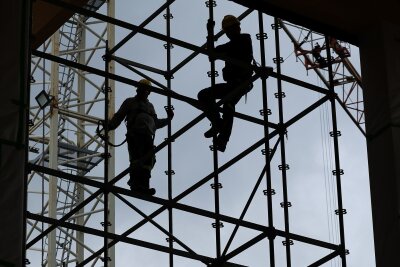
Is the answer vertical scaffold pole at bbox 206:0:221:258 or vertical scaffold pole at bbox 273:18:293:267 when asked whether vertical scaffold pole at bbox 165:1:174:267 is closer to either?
vertical scaffold pole at bbox 206:0:221:258

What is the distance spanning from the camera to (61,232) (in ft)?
120

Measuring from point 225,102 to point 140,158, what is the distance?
5.29 feet

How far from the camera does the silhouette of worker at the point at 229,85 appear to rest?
771 inches

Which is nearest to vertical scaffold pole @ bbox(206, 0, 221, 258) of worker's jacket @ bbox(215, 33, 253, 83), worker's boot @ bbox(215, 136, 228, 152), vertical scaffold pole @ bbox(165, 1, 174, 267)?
worker's boot @ bbox(215, 136, 228, 152)

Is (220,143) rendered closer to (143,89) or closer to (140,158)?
(140,158)

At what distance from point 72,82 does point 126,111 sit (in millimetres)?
17563

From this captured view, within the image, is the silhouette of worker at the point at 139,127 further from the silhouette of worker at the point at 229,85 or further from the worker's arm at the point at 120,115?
the silhouette of worker at the point at 229,85

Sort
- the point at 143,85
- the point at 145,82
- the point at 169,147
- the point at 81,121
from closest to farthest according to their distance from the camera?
the point at 143,85 → the point at 145,82 → the point at 169,147 → the point at 81,121

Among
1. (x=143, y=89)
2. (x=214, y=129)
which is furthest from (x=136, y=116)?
(x=214, y=129)

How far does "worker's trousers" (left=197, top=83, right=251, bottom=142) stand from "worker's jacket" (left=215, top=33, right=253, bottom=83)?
0.78 ft

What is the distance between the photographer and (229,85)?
65.2ft

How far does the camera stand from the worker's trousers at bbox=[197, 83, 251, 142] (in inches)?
770

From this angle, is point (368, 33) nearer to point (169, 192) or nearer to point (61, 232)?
point (169, 192)

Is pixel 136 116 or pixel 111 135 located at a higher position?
pixel 111 135
